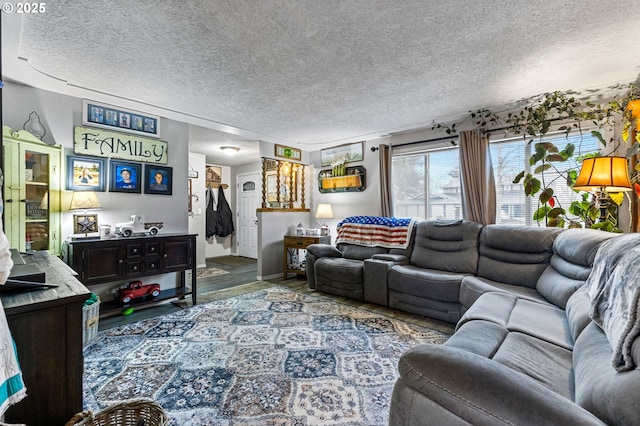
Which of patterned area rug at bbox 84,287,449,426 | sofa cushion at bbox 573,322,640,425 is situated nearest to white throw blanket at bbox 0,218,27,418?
patterned area rug at bbox 84,287,449,426

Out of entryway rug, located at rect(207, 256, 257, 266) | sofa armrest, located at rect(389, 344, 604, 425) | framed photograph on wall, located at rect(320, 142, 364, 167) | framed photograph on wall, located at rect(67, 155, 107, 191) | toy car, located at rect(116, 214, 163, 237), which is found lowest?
entryway rug, located at rect(207, 256, 257, 266)

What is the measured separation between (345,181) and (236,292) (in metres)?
2.44

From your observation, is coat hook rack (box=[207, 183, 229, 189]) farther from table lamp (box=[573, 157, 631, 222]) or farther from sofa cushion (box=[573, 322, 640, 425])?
sofa cushion (box=[573, 322, 640, 425])

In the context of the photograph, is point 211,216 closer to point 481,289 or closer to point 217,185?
point 217,185

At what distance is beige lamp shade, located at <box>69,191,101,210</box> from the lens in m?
2.67

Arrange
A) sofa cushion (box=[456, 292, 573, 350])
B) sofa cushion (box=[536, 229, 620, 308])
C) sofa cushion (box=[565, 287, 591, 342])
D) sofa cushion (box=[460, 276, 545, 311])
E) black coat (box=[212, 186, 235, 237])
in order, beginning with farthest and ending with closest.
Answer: black coat (box=[212, 186, 235, 237])
sofa cushion (box=[460, 276, 545, 311])
sofa cushion (box=[536, 229, 620, 308])
sofa cushion (box=[456, 292, 573, 350])
sofa cushion (box=[565, 287, 591, 342])

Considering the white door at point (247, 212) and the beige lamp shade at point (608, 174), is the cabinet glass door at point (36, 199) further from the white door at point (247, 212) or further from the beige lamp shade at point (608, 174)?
the beige lamp shade at point (608, 174)

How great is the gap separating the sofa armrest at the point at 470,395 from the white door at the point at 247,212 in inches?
219

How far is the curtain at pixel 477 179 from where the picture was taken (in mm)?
3396

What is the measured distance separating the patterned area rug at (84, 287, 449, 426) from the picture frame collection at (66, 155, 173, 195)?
149cm

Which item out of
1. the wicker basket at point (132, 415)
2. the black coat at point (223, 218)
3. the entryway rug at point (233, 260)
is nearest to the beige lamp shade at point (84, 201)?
the wicker basket at point (132, 415)

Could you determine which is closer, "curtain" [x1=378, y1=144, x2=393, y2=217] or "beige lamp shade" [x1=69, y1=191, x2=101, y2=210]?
"beige lamp shade" [x1=69, y1=191, x2=101, y2=210]

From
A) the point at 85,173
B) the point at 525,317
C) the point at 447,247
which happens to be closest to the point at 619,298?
the point at 525,317

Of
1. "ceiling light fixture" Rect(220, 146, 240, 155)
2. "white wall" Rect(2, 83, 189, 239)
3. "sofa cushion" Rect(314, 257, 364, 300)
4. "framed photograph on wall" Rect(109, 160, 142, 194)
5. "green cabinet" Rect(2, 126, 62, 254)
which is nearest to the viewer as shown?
"green cabinet" Rect(2, 126, 62, 254)
